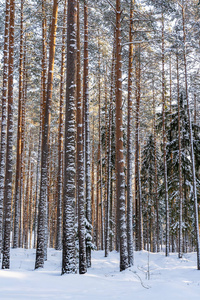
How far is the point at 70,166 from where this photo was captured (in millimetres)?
8367

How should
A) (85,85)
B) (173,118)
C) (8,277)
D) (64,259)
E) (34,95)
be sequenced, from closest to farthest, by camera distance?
(8,277), (64,259), (85,85), (173,118), (34,95)

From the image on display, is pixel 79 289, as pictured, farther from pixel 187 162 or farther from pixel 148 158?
pixel 148 158

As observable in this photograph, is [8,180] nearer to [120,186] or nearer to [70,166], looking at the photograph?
[70,166]

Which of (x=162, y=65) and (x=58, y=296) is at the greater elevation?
(x=162, y=65)

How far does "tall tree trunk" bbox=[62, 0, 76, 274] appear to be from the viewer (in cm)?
798

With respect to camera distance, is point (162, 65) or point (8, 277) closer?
point (8, 277)

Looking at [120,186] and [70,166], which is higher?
[70,166]

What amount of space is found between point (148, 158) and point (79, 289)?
19.5 metres

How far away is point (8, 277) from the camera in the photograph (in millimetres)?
6215

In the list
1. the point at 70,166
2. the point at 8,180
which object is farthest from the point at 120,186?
the point at 8,180

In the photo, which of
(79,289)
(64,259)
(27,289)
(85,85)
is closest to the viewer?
(27,289)

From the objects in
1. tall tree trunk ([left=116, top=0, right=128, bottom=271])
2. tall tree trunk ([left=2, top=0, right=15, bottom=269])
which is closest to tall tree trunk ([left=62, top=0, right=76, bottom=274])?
tall tree trunk ([left=116, top=0, right=128, bottom=271])

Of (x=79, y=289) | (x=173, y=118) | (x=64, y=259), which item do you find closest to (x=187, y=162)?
(x=173, y=118)

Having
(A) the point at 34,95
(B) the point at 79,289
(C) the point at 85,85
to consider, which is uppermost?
(A) the point at 34,95
